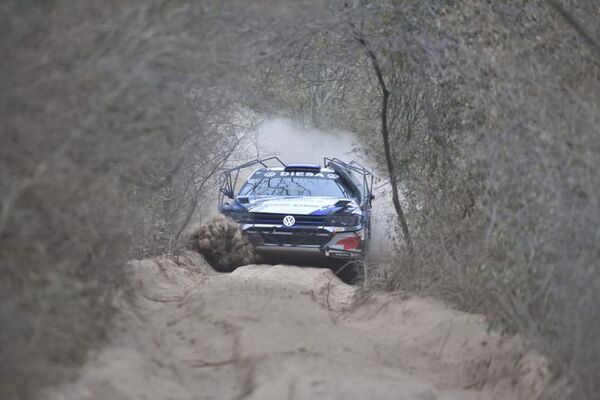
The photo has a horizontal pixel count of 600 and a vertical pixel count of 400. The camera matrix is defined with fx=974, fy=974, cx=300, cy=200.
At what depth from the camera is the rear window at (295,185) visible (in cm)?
1554

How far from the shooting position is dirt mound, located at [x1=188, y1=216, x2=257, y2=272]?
1496 cm

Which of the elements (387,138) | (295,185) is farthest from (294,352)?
(295,185)

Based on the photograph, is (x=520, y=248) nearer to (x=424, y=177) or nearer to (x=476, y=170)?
(x=476, y=170)

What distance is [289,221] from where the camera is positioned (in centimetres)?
1432

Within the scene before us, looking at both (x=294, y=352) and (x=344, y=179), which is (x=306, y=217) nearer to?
(x=344, y=179)

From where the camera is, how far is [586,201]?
689 centimetres

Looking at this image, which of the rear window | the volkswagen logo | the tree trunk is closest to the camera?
the tree trunk

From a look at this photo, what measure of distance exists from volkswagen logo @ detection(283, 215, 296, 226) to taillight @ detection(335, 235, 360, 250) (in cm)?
73

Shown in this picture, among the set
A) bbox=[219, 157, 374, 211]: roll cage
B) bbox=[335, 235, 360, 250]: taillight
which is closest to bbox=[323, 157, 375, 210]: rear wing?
bbox=[219, 157, 374, 211]: roll cage

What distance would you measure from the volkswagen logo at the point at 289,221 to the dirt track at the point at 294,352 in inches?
102

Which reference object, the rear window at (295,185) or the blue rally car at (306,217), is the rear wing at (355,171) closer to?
the blue rally car at (306,217)

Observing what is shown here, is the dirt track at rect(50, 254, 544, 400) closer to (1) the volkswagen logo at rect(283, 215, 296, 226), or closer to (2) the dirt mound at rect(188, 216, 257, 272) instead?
(1) the volkswagen logo at rect(283, 215, 296, 226)

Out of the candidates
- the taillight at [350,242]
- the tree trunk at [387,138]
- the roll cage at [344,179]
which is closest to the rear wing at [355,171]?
the roll cage at [344,179]

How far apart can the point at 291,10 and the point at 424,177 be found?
4.36 metres
